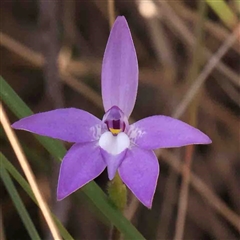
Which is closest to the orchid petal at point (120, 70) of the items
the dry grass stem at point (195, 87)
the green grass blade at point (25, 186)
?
the green grass blade at point (25, 186)

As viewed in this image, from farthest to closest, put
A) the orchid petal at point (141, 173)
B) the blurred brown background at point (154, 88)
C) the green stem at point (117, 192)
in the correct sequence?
the blurred brown background at point (154, 88) < the green stem at point (117, 192) < the orchid petal at point (141, 173)

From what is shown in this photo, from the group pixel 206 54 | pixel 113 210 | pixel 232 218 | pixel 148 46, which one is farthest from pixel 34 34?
pixel 113 210

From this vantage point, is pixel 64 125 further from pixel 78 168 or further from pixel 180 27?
pixel 180 27

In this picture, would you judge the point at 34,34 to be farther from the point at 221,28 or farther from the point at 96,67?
the point at 221,28

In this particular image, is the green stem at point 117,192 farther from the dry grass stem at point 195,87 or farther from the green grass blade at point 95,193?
the dry grass stem at point 195,87

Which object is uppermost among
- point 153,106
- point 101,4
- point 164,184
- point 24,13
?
point 101,4

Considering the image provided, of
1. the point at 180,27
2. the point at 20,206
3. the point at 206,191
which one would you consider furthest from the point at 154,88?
the point at 20,206
